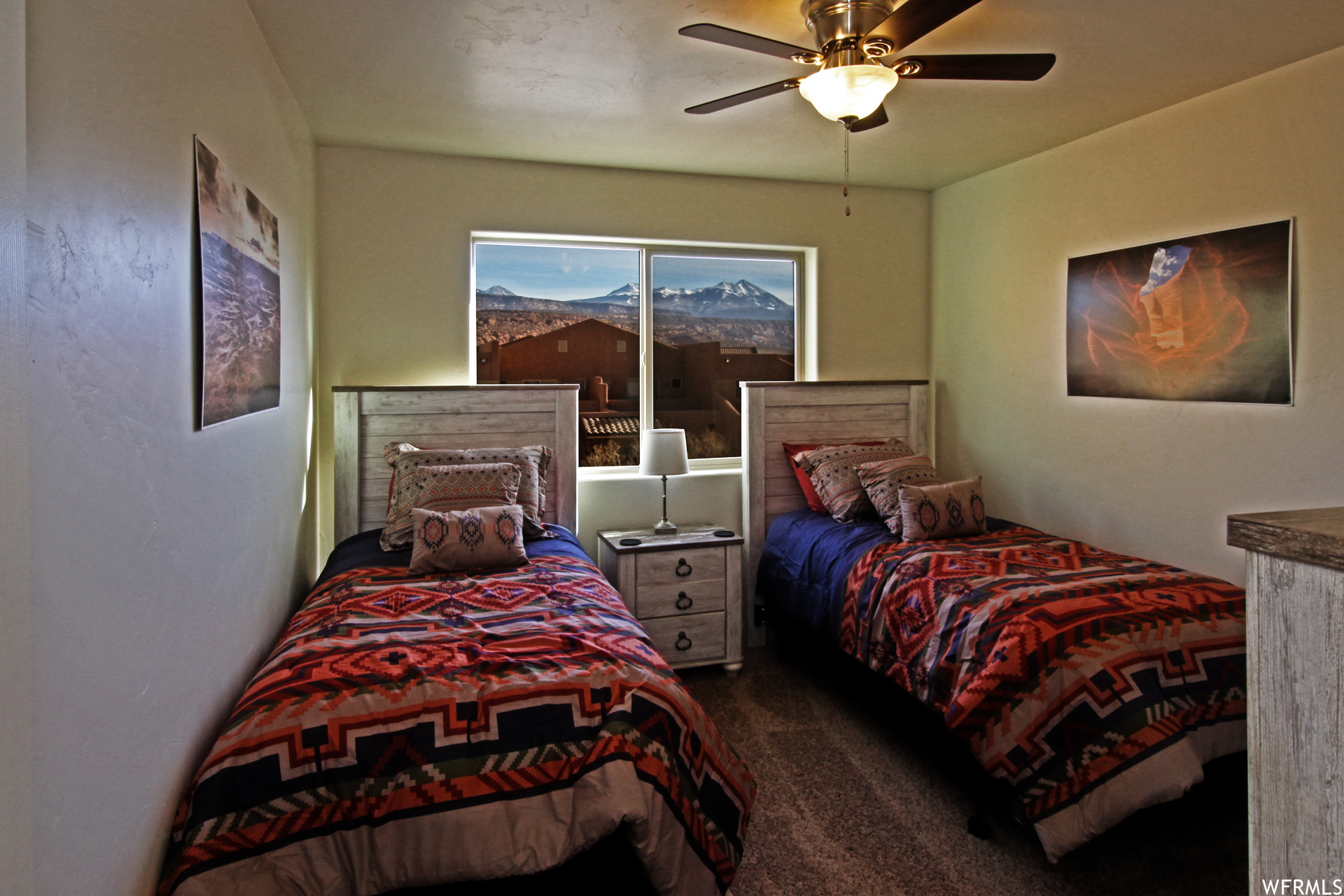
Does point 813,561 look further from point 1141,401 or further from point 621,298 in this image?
point 621,298

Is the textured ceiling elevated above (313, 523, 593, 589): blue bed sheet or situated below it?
above

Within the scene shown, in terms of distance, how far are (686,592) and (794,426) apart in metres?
1.10

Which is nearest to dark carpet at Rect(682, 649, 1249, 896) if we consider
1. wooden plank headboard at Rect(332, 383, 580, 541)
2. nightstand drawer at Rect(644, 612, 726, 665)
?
nightstand drawer at Rect(644, 612, 726, 665)

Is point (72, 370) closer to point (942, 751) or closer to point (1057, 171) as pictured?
point (942, 751)

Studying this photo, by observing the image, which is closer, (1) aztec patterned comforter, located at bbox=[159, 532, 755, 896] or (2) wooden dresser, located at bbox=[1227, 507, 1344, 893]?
(2) wooden dresser, located at bbox=[1227, 507, 1344, 893]

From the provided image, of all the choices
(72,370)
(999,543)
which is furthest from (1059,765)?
(72,370)

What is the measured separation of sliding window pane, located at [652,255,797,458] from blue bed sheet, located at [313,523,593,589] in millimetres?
1162

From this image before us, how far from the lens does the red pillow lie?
12.3ft

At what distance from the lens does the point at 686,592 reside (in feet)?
11.2

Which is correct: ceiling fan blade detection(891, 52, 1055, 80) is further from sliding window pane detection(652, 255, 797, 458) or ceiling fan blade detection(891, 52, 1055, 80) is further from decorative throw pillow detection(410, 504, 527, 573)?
sliding window pane detection(652, 255, 797, 458)

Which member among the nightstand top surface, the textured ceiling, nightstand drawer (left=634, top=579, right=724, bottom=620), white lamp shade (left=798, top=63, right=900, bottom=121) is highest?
the textured ceiling

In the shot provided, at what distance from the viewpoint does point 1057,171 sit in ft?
11.2

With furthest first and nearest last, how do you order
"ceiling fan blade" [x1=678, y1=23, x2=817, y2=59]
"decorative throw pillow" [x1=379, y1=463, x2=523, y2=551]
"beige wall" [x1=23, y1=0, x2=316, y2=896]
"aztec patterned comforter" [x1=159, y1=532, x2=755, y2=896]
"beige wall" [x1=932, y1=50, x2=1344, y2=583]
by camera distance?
"decorative throw pillow" [x1=379, y1=463, x2=523, y2=551]
"beige wall" [x1=932, y1=50, x2=1344, y2=583]
"ceiling fan blade" [x1=678, y1=23, x2=817, y2=59]
"aztec patterned comforter" [x1=159, y1=532, x2=755, y2=896]
"beige wall" [x1=23, y1=0, x2=316, y2=896]

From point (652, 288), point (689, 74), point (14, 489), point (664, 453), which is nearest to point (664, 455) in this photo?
point (664, 453)
